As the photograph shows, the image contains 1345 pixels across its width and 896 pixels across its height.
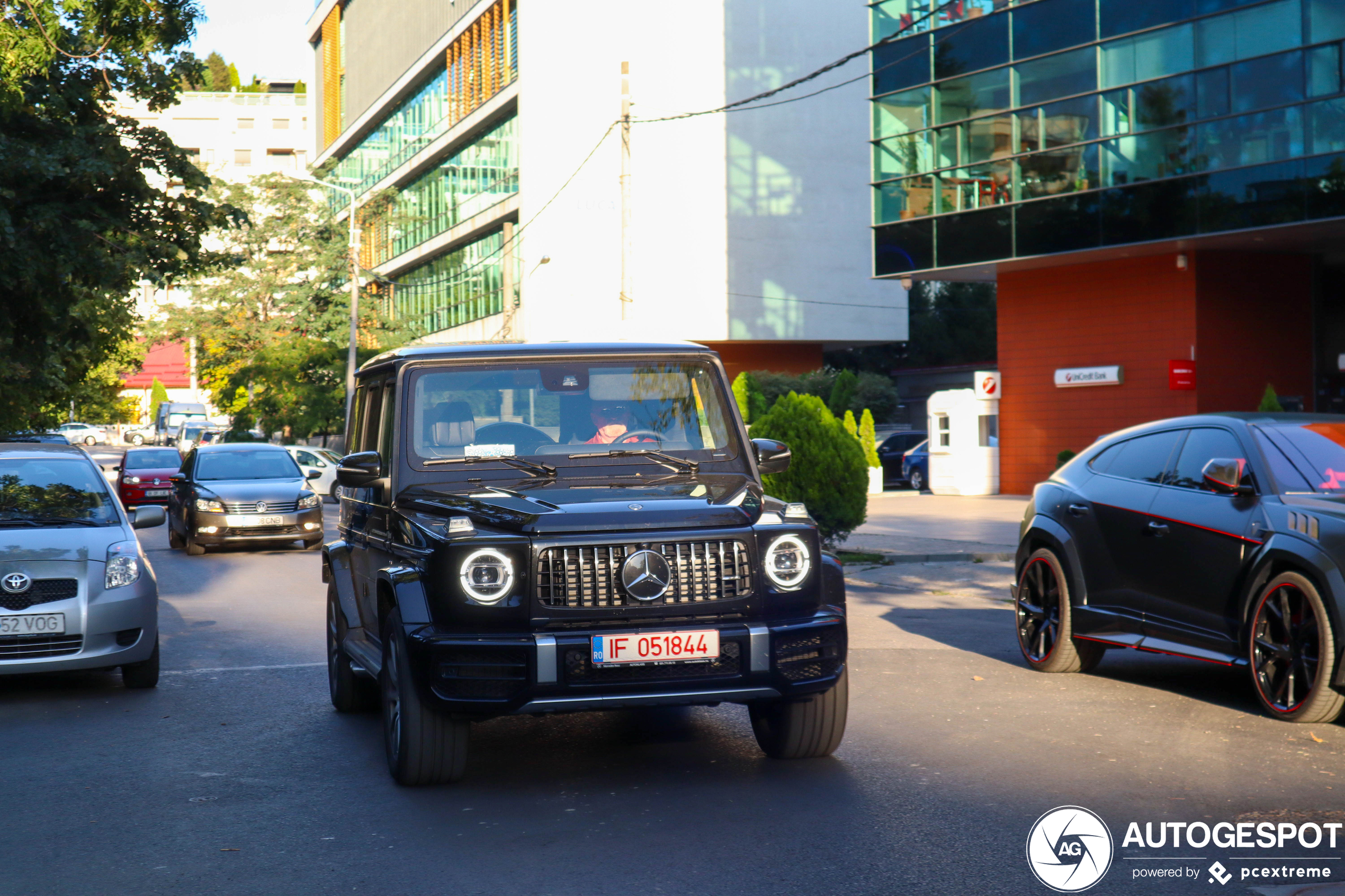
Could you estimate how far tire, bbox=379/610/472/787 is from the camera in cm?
579

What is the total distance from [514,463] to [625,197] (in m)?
18.7

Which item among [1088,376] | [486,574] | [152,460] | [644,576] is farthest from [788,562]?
[152,460]

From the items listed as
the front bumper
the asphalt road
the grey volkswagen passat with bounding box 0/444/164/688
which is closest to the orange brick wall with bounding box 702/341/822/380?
the grey volkswagen passat with bounding box 0/444/164/688

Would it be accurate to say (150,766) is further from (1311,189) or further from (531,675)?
(1311,189)

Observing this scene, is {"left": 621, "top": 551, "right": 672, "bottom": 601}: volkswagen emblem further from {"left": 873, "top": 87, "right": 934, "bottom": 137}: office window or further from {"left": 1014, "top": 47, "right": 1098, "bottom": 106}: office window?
{"left": 873, "top": 87, "right": 934, "bottom": 137}: office window

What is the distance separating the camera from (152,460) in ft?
111

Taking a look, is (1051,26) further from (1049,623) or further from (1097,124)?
(1049,623)

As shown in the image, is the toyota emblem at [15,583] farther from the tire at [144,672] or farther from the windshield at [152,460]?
the windshield at [152,460]

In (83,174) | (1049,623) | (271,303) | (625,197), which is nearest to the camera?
(1049,623)

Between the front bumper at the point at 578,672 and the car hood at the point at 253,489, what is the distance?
15478 millimetres

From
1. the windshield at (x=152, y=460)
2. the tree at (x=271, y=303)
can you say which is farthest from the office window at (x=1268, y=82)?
the tree at (x=271, y=303)

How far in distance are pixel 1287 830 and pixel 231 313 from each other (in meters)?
58.3

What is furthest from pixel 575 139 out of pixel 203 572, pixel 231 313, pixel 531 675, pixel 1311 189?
pixel 531 675
